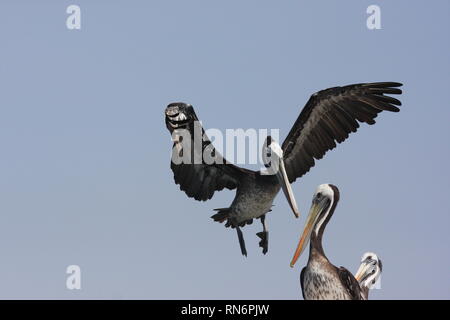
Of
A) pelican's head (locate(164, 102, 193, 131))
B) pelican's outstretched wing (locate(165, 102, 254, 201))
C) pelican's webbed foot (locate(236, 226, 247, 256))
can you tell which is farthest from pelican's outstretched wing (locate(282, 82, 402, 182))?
pelican's head (locate(164, 102, 193, 131))

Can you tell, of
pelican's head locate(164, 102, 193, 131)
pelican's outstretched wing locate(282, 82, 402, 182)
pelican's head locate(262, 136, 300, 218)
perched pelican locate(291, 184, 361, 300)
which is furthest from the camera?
pelican's outstretched wing locate(282, 82, 402, 182)

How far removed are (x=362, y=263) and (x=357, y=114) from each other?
299 centimetres

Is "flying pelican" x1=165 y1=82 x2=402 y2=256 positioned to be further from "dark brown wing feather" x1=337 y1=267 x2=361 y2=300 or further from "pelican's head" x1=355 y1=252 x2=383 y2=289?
"dark brown wing feather" x1=337 y1=267 x2=361 y2=300

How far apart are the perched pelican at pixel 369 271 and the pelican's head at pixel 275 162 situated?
2.38 metres

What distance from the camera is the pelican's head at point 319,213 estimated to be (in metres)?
15.7

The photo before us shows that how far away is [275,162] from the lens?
1744cm

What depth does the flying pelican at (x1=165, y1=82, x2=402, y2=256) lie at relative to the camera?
17516 millimetres

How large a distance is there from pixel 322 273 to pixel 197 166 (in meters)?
4.03

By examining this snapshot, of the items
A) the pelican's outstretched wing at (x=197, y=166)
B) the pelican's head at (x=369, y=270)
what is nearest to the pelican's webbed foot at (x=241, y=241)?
the pelican's outstretched wing at (x=197, y=166)

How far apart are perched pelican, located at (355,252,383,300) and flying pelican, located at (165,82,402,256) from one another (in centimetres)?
202
